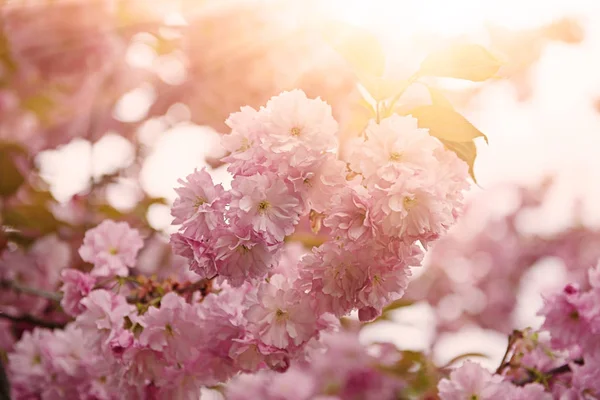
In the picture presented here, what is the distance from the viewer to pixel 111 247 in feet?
3.91

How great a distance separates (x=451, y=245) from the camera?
18.1 feet

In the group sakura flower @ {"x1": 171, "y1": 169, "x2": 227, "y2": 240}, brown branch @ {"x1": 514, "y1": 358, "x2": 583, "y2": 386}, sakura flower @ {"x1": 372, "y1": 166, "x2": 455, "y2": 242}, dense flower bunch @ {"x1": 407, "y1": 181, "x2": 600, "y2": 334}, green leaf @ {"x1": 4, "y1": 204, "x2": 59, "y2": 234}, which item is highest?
sakura flower @ {"x1": 372, "y1": 166, "x2": 455, "y2": 242}

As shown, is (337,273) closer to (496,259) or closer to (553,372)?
(553,372)

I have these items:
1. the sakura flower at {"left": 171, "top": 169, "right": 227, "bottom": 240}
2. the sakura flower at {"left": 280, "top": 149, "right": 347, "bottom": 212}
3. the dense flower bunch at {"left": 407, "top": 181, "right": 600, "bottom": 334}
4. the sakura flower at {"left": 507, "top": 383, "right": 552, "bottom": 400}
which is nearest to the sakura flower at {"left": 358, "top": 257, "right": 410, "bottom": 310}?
the sakura flower at {"left": 280, "top": 149, "right": 347, "bottom": 212}

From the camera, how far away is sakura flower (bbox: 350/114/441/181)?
2.72 feet

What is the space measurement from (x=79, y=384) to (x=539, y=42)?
94.9 inches

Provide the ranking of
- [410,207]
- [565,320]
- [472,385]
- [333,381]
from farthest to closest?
[333,381] → [565,320] → [472,385] → [410,207]

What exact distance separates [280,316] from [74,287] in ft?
1.43

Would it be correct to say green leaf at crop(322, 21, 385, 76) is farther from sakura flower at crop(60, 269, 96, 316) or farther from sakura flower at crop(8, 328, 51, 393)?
sakura flower at crop(8, 328, 51, 393)

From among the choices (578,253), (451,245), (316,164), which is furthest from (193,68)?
(578,253)

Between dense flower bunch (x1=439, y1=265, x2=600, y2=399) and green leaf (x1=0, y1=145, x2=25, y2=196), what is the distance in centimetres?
148

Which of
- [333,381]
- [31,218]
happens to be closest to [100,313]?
[31,218]

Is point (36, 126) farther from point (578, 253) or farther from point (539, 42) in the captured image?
point (578, 253)

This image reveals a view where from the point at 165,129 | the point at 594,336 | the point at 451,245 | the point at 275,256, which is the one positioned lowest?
the point at 451,245
